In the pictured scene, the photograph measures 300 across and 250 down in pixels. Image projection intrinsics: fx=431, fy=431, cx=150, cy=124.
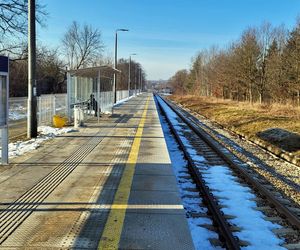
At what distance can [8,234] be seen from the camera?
5152mm

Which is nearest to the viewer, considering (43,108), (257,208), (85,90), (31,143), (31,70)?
(257,208)

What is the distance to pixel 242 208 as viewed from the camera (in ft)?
26.3

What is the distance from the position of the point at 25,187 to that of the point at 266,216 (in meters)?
4.23

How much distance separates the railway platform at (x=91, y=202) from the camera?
16.7 feet

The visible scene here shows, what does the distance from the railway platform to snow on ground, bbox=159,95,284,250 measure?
1109 millimetres

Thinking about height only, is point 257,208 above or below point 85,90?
below

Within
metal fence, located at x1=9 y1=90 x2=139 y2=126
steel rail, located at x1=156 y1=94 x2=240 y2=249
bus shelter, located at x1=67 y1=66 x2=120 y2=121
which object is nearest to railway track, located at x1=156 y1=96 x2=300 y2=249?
steel rail, located at x1=156 y1=94 x2=240 y2=249

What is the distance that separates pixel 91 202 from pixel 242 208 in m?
2.99

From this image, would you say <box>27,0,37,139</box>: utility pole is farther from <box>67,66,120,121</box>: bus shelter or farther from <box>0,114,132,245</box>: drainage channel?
<box>67,66,120,121</box>: bus shelter

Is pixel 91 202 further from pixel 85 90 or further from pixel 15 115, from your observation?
pixel 85 90

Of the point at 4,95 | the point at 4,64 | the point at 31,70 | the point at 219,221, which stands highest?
the point at 31,70

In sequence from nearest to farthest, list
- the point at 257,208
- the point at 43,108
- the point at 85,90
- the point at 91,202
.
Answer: the point at 91,202, the point at 257,208, the point at 43,108, the point at 85,90

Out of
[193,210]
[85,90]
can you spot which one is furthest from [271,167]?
[85,90]

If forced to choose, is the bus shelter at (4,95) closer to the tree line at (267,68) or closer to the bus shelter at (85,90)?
the bus shelter at (85,90)
